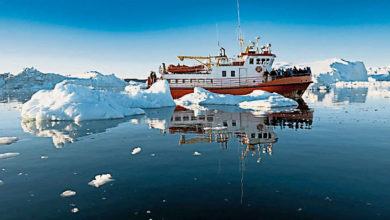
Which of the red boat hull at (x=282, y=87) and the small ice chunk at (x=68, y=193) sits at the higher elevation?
the red boat hull at (x=282, y=87)

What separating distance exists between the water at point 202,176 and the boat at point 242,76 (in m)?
17.7

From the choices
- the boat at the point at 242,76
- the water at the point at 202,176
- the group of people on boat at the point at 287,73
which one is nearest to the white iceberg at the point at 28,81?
the boat at the point at 242,76

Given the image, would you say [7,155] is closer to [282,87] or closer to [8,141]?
[8,141]

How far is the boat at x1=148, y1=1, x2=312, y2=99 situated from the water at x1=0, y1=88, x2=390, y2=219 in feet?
58.1

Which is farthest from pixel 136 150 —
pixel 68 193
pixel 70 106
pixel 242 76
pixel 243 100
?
pixel 242 76

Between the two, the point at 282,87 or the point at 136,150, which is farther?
the point at 282,87

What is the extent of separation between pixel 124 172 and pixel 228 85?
2262 centimetres

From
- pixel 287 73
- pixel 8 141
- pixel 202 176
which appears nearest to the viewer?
pixel 202 176

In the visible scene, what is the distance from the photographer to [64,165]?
18.2 ft

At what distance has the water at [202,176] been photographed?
3521 mm

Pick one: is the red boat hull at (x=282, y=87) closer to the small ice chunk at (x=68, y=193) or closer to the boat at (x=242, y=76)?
the boat at (x=242, y=76)

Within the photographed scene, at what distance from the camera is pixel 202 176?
4.79 meters

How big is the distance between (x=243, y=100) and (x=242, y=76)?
5898 mm

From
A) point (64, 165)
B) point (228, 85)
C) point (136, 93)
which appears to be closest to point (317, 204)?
point (64, 165)
